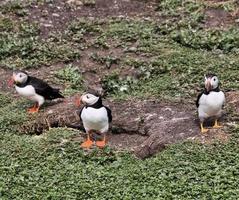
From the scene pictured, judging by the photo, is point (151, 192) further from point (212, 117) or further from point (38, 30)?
point (38, 30)

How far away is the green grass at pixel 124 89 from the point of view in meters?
6.27

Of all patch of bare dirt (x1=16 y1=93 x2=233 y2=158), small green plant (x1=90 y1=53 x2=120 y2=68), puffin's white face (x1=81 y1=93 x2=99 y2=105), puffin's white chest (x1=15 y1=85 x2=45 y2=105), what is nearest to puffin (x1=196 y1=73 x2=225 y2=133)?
patch of bare dirt (x1=16 y1=93 x2=233 y2=158)

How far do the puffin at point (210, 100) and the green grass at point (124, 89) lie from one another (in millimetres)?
284

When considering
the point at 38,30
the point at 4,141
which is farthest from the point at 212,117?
the point at 38,30

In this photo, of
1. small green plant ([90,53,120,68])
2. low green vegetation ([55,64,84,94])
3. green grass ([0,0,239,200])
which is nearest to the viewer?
green grass ([0,0,239,200])

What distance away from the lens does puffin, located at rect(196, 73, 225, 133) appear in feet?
23.6

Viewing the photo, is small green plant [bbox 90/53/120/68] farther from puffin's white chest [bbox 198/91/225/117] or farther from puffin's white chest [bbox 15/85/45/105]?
puffin's white chest [bbox 198/91/225/117]

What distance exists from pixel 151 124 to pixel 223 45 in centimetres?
371

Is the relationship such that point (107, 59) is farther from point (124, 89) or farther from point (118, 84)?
point (124, 89)

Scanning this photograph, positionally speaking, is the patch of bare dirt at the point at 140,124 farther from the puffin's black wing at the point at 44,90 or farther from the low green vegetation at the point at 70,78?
the low green vegetation at the point at 70,78

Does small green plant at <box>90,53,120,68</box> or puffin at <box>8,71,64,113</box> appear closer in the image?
puffin at <box>8,71,64,113</box>

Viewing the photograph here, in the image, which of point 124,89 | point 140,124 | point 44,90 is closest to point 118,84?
point 124,89

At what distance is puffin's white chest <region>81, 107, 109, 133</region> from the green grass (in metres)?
0.30

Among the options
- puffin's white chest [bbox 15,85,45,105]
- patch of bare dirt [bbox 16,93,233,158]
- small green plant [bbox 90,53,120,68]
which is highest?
small green plant [bbox 90,53,120,68]
